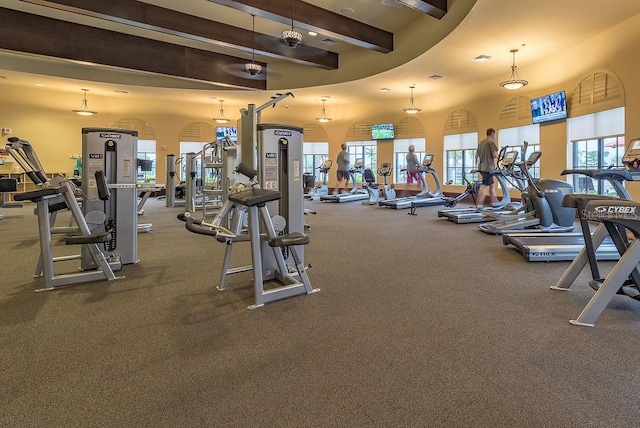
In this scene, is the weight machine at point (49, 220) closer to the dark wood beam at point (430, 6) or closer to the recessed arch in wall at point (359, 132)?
the dark wood beam at point (430, 6)

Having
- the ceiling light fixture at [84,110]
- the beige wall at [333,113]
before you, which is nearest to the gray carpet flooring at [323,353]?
the beige wall at [333,113]

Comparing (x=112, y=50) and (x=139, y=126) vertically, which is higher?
(x=112, y=50)

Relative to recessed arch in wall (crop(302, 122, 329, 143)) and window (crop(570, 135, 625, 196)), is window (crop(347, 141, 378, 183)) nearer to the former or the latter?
recessed arch in wall (crop(302, 122, 329, 143))

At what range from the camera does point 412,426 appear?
134cm

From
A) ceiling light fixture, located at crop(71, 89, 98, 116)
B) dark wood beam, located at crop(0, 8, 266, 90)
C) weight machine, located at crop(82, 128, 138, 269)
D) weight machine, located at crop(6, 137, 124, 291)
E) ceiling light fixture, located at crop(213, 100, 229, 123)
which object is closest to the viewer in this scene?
weight machine, located at crop(6, 137, 124, 291)

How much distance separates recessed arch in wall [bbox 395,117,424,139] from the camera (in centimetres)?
1281

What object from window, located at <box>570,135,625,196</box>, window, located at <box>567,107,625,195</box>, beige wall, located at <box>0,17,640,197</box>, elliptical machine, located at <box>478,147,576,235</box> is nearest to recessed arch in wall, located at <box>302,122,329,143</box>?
beige wall, located at <box>0,17,640,197</box>

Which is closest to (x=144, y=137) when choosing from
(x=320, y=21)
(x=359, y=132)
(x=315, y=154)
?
(x=315, y=154)

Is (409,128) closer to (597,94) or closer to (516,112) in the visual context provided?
(516,112)

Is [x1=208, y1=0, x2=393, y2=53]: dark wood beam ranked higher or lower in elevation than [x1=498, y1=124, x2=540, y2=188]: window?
higher

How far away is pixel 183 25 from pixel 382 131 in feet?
25.7

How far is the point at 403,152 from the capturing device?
44.2 ft

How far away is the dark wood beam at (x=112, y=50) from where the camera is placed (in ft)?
24.9

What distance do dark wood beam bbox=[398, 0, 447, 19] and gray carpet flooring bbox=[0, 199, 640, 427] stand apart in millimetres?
4904
